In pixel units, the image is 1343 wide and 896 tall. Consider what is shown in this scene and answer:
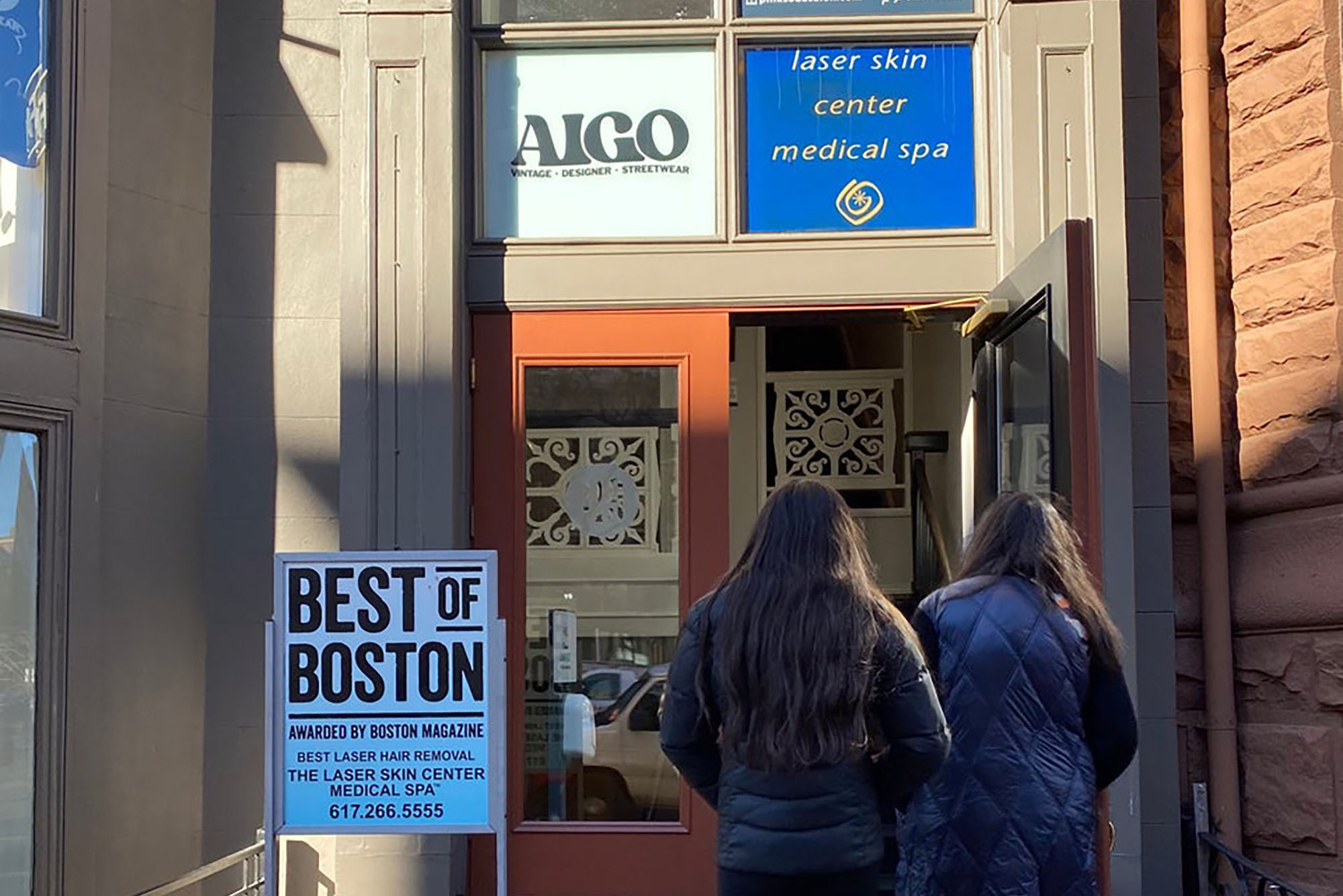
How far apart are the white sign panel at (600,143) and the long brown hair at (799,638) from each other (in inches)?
110

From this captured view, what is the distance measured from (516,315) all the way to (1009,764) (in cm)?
305

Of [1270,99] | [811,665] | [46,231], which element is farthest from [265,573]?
[1270,99]

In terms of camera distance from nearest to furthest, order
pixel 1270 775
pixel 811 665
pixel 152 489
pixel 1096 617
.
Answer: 1. pixel 811 665
2. pixel 1096 617
3. pixel 1270 775
4. pixel 152 489

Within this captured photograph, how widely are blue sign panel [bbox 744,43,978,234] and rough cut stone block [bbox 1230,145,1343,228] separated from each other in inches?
41.4

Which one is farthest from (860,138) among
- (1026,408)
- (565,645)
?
(565,645)

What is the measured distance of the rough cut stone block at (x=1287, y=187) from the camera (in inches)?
223

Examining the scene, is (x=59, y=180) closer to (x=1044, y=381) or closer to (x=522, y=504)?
(x=522, y=504)

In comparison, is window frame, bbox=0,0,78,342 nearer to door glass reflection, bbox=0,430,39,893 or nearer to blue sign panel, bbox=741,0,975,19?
door glass reflection, bbox=0,430,39,893

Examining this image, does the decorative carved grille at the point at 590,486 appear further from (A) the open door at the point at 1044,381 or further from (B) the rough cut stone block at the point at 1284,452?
(B) the rough cut stone block at the point at 1284,452

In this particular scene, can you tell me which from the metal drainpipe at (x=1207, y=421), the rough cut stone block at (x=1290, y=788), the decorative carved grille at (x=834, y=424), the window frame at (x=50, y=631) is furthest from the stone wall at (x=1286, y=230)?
the window frame at (x=50, y=631)

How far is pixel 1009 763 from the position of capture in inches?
151

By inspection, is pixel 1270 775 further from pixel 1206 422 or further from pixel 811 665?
pixel 811 665

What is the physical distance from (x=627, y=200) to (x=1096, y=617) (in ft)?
9.71

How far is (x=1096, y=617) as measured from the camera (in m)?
3.98
